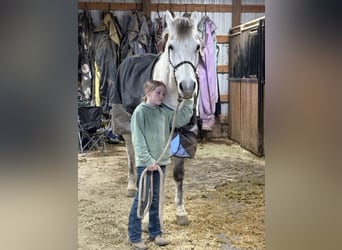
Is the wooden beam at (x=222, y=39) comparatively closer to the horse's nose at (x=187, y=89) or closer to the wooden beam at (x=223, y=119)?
the wooden beam at (x=223, y=119)

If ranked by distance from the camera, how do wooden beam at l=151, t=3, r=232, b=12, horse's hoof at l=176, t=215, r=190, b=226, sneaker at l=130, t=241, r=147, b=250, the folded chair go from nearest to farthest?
sneaker at l=130, t=241, r=147, b=250 → horse's hoof at l=176, t=215, r=190, b=226 → the folded chair → wooden beam at l=151, t=3, r=232, b=12

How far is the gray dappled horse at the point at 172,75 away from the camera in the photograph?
2.86m

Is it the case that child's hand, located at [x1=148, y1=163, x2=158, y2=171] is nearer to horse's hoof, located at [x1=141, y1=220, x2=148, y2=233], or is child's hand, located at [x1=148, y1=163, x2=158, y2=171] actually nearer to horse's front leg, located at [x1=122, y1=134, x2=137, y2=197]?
horse's hoof, located at [x1=141, y1=220, x2=148, y2=233]

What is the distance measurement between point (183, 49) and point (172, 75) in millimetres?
199

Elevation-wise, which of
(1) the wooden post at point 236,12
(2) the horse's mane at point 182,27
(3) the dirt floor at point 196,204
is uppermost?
(1) the wooden post at point 236,12

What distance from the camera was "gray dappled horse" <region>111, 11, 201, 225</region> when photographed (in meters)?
2.86

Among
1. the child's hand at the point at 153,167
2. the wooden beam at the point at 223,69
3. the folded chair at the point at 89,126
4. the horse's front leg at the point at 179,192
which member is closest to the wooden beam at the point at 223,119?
the wooden beam at the point at 223,69

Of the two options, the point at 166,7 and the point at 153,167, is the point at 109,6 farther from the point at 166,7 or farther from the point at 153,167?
the point at 153,167

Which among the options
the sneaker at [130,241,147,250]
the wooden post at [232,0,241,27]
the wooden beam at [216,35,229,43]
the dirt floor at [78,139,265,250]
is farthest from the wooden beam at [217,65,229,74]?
the sneaker at [130,241,147,250]

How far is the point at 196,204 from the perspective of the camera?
373cm

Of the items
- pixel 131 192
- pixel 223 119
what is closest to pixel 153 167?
pixel 131 192
